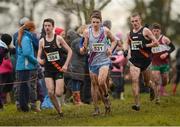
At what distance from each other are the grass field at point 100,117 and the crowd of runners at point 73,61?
33cm

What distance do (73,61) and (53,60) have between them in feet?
13.5

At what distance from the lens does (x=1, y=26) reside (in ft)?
174

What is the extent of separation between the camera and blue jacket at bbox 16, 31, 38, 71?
606 inches

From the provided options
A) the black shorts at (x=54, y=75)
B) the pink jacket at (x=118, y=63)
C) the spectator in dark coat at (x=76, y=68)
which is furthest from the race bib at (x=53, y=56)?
the pink jacket at (x=118, y=63)

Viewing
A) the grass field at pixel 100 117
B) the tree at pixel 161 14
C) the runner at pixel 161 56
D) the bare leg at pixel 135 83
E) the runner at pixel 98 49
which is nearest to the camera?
the grass field at pixel 100 117

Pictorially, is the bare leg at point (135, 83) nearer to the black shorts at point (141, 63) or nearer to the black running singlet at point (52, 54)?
the black shorts at point (141, 63)

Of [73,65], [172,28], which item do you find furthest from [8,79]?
[172,28]

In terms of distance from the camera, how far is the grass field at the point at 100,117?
12617 mm

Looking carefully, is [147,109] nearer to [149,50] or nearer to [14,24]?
[149,50]

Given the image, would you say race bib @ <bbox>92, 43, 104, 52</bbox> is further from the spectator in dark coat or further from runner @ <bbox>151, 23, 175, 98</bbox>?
runner @ <bbox>151, 23, 175, 98</bbox>

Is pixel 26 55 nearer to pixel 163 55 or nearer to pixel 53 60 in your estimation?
pixel 53 60

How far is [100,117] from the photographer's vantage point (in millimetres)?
13773

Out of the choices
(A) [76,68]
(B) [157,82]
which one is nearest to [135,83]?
(A) [76,68]

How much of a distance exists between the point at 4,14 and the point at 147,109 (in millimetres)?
39666
